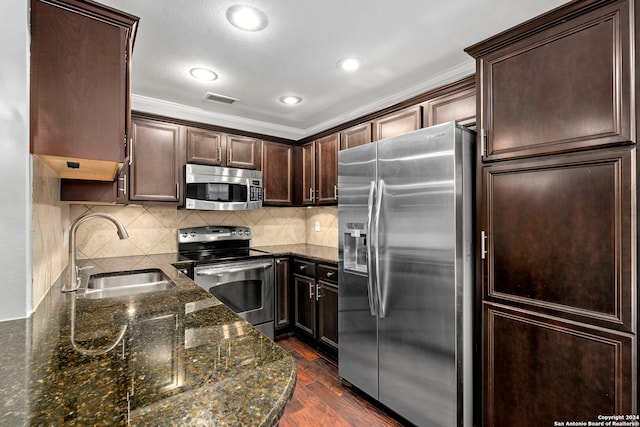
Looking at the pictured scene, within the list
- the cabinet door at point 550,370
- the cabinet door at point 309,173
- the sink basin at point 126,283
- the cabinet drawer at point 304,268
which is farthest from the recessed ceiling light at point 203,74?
the cabinet door at point 550,370

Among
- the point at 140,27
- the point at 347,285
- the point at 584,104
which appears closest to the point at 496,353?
the point at 347,285

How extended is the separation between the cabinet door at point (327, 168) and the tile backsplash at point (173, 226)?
1.44ft

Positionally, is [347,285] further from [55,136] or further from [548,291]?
[55,136]

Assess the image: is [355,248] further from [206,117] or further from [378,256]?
[206,117]

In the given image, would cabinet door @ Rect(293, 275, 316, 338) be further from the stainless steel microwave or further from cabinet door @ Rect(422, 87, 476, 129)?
cabinet door @ Rect(422, 87, 476, 129)

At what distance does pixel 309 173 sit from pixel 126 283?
2.12m

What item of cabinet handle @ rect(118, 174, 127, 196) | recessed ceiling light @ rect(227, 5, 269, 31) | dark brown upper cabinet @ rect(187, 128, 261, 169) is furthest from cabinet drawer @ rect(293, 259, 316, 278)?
recessed ceiling light @ rect(227, 5, 269, 31)

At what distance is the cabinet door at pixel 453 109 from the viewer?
2.12 meters

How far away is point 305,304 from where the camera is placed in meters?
3.17

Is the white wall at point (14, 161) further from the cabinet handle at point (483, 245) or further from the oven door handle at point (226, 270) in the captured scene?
the cabinet handle at point (483, 245)

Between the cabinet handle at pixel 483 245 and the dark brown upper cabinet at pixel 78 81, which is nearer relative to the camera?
the dark brown upper cabinet at pixel 78 81

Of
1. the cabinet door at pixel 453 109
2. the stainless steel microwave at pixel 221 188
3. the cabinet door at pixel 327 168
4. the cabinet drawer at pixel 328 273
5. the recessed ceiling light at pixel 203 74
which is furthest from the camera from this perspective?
the cabinet door at pixel 327 168

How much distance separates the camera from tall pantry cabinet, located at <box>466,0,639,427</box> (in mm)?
1273

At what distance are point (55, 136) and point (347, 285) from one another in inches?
75.2
